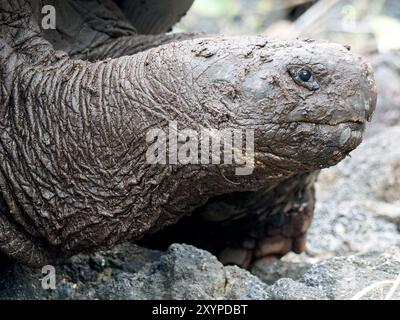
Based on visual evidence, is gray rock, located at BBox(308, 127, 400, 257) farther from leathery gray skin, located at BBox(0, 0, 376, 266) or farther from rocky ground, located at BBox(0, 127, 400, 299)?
leathery gray skin, located at BBox(0, 0, 376, 266)

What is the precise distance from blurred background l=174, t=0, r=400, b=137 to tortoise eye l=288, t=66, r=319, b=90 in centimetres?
362

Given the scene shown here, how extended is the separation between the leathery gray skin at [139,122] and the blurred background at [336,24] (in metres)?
3.48

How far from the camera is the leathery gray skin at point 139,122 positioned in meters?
1.96

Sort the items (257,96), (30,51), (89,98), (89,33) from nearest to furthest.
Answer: (257,96) → (89,98) → (30,51) → (89,33)

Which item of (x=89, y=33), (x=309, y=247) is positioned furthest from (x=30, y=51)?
(x=309, y=247)

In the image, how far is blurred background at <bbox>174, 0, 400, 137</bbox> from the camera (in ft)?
19.0

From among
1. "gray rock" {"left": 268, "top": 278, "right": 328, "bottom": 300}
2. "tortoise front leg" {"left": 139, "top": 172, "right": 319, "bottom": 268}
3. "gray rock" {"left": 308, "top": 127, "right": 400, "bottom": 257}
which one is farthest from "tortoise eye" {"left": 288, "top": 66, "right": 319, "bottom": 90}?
"gray rock" {"left": 308, "top": 127, "right": 400, "bottom": 257}

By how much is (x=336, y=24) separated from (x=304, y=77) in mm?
4948

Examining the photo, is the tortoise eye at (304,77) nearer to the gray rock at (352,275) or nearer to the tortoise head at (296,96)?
the tortoise head at (296,96)

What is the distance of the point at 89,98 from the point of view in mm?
2164

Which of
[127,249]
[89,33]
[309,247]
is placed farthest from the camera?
[309,247]

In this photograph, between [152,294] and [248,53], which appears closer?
[248,53]
